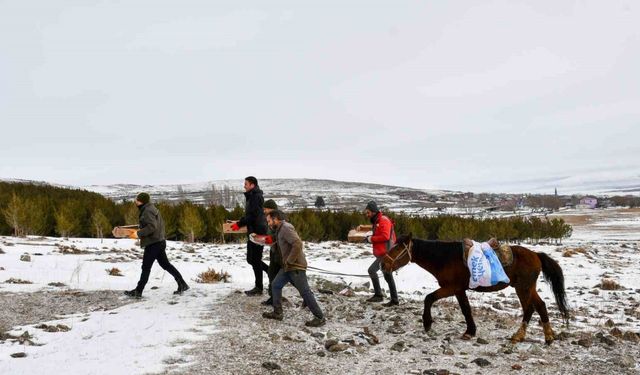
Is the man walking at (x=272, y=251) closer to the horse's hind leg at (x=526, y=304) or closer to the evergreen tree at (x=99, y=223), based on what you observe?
the horse's hind leg at (x=526, y=304)

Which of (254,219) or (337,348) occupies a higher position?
(254,219)

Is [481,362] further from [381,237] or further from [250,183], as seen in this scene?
[250,183]

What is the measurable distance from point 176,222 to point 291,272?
2691 centimetres

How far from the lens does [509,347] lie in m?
6.68

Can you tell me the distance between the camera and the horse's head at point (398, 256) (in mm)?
7320

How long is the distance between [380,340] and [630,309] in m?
7.78

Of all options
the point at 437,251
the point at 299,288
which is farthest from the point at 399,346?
the point at 299,288

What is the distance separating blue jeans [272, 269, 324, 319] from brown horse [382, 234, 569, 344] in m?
1.29

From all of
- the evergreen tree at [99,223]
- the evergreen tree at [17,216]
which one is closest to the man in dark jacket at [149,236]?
the evergreen tree at [17,216]

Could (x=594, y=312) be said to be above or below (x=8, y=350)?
below

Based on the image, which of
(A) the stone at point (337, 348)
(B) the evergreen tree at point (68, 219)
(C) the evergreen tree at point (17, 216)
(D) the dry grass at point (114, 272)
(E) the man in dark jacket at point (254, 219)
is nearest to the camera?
(A) the stone at point (337, 348)

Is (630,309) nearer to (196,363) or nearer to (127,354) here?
(196,363)

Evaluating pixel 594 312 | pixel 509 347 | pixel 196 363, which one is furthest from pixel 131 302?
pixel 594 312

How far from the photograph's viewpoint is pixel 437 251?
7273 millimetres
